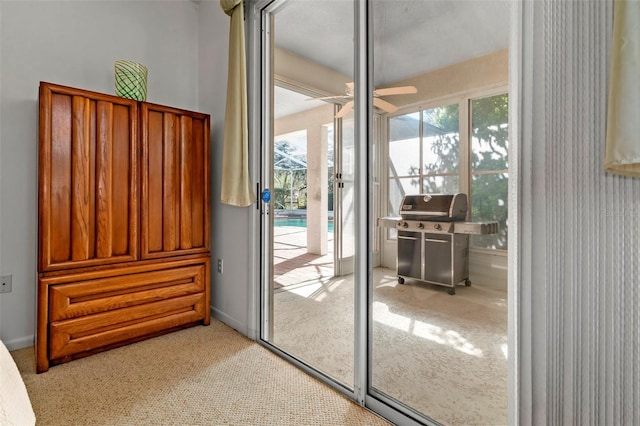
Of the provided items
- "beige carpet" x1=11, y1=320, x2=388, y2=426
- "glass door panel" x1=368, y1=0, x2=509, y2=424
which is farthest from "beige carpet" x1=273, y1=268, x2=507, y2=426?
"beige carpet" x1=11, y1=320, x2=388, y2=426

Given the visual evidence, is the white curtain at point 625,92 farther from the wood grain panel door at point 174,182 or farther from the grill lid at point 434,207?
the wood grain panel door at point 174,182

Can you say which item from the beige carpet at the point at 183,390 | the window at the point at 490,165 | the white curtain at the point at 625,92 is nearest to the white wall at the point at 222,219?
the beige carpet at the point at 183,390

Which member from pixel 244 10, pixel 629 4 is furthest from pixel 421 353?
pixel 244 10

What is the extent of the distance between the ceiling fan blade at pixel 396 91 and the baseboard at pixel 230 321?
1.78 metres

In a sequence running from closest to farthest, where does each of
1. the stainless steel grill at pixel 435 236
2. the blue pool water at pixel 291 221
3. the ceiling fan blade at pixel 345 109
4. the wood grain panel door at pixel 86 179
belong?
the stainless steel grill at pixel 435 236, the ceiling fan blade at pixel 345 109, the wood grain panel door at pixel 86 179, the blue pool water at pixel 291 221

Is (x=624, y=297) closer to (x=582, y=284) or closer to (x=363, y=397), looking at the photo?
(x=582, y=284)

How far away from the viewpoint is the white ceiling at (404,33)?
120 centimetres

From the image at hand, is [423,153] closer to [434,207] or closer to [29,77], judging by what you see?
[434,207]

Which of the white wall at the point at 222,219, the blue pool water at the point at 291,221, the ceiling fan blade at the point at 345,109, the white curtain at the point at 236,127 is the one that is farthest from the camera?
the white wall at the point at 222,219

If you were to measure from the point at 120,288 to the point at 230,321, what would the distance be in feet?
2.61

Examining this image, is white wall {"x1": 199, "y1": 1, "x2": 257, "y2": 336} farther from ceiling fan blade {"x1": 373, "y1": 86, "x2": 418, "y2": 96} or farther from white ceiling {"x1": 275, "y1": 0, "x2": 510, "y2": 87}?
ceiling fan blade {"x1": 373, "y1": 86, "x2": 418, "y2": 96}

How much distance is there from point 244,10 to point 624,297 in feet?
8.35

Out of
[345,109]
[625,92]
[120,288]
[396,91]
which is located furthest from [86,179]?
[625,92]

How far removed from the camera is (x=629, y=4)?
0.73 metres
